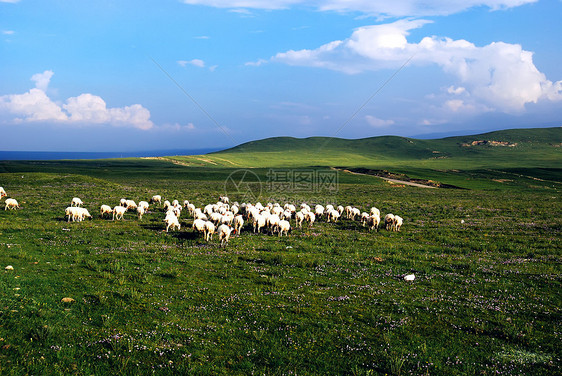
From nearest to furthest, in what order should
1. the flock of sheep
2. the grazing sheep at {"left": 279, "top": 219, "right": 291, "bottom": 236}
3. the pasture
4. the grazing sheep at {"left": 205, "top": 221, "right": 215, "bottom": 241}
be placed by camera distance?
the pasture
the grazing sheep at {"left": 205, "top": 221, "right": 215, "bottom": 241}
the flock of sheep
the grazing sheep at {"left": 279, "top": 219, "right": 291, "bottom": 236}

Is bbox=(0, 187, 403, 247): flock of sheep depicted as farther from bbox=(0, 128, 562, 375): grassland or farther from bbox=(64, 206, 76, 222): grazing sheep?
bbox=(0, 128, 562, 375): grassland

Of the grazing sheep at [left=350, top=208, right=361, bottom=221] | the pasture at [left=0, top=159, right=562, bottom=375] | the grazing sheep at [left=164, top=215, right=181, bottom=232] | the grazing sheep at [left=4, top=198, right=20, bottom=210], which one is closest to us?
the pasture at [left=0, top=159, right=562, bottom=375]

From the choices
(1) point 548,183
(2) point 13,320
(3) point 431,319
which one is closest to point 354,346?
(3) point 431,319

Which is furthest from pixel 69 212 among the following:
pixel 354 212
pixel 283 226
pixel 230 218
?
pixel 354 212

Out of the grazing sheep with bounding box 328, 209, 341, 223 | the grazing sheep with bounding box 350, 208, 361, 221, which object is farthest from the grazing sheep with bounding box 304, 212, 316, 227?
the grazing sheep with bounding box 350, 208, 361, 221

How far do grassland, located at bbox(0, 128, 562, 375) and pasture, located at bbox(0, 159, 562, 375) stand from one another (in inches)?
1.9

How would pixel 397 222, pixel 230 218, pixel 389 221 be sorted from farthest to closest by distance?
1. pixel 389 221
2. pixel 397 222
3. pixel 230 218

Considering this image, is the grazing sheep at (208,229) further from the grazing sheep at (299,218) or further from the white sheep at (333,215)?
the white sheep at (333,215)

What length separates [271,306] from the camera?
1048cm

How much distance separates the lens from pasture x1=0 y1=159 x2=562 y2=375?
728cm

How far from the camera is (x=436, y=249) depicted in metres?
19.6

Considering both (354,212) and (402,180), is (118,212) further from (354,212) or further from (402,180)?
(402,180)

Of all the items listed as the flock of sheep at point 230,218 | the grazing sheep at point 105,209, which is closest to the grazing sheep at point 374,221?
the flock of sheep at point 230,218

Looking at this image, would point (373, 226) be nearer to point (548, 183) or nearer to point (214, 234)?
point (214, 234)
